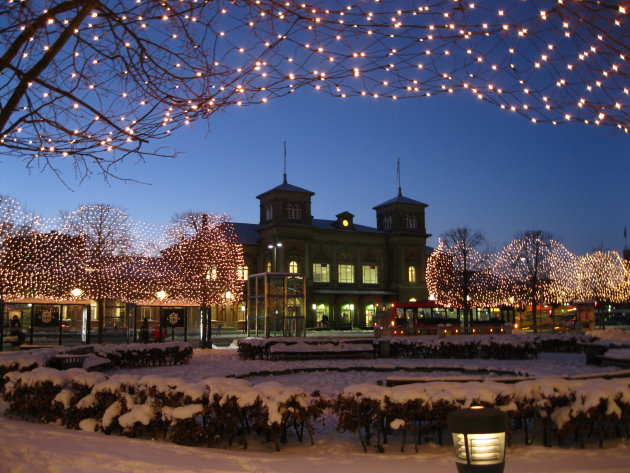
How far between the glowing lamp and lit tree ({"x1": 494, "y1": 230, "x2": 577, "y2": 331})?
49098mm

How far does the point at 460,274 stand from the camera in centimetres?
5534

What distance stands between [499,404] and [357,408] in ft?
6.46

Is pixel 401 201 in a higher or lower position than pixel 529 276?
higher

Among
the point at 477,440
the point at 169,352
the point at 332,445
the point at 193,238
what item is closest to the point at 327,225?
the point at 193,238

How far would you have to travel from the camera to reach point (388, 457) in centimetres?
809

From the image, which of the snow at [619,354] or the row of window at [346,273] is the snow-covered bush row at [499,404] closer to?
the snow at [619,354]

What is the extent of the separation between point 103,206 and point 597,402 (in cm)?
4001

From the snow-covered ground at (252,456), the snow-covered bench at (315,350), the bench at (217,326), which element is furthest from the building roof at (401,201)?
the snow-covered ground at (252,456)

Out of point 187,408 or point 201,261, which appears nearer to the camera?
point 187,408

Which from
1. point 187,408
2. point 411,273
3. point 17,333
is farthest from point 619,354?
point 411,273

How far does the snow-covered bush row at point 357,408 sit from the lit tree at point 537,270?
146 ft

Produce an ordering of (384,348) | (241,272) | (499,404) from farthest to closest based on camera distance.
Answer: (241,272) → (384,348) → (499,404)

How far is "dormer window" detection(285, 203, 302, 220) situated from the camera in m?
60.4

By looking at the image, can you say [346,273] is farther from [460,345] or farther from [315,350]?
[315,350]
